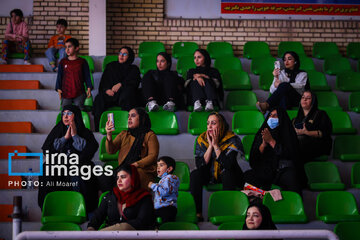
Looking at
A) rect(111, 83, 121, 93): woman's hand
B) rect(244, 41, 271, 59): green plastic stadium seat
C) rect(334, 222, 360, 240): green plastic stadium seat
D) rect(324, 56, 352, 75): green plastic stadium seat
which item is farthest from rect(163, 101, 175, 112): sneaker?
rect(324, 56, 352, 75): green plastic stadium seat

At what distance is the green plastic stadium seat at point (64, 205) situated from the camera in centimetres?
579

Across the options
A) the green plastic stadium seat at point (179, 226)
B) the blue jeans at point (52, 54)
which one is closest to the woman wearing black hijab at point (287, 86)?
the green plastic stadium seat at point (179, 226)

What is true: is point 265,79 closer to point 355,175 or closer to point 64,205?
point 355,175

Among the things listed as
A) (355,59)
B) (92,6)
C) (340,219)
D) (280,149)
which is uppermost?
(92,6)

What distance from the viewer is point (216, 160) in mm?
6242

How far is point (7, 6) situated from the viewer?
33.8 ft

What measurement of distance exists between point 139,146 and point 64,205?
96 cm

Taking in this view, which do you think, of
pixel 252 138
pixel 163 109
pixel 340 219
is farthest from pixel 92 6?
pixel 340 219

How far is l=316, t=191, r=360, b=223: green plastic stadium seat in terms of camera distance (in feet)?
20.0

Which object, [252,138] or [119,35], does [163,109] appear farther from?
[119,35]

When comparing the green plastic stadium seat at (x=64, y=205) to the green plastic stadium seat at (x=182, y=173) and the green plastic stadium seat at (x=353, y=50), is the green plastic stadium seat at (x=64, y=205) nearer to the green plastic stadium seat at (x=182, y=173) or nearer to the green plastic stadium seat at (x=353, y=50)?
the green plastic stadium seat at (x=182, y=173)

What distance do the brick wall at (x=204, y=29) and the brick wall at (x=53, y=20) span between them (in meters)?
0.42

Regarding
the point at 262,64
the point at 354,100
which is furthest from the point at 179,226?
the point at 262,64

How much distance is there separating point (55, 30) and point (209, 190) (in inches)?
203
